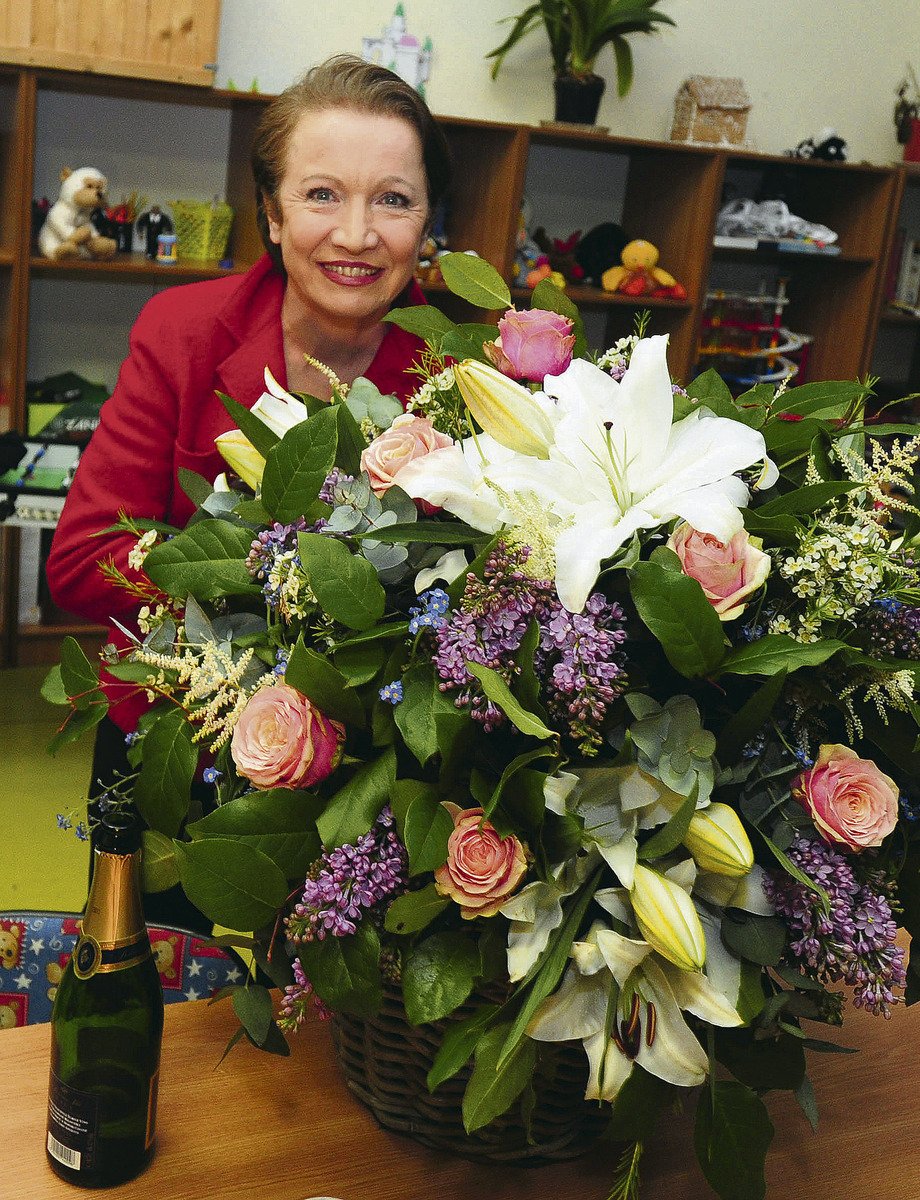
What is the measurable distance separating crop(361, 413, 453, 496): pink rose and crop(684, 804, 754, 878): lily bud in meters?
0.30

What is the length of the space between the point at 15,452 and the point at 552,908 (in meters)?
2.90

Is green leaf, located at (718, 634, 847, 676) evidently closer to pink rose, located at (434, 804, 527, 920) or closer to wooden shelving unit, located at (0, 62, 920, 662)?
pink rose, located at (434, 804, 527, 920)

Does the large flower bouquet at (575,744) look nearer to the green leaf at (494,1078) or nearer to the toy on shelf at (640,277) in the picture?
the green leaf at (494,1078)

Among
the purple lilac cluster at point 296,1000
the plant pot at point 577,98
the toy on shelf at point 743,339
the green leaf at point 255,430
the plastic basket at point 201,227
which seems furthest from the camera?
the toy on shelf at point 743,339

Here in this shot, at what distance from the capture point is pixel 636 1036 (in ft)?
2.68

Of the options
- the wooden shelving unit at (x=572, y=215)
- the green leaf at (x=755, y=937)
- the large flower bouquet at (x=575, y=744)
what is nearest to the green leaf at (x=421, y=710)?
the large flower bouquet at (x=575, y=744)

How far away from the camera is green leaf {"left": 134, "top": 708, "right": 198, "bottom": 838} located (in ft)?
2.95

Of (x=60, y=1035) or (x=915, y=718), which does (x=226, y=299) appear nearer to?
(x=60, y=1035)

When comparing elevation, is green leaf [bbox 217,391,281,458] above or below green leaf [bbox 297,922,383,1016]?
above

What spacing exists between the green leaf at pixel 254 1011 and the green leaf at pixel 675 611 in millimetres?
408

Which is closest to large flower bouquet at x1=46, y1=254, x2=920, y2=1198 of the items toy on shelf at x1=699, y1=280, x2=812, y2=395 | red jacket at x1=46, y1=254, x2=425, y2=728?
red jacket at x1=46, y1=254, x2=425, y2=728

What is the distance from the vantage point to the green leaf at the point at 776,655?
0.79 m

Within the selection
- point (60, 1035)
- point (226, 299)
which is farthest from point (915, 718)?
point (226, 299)

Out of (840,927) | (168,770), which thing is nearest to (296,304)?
(168,770)
